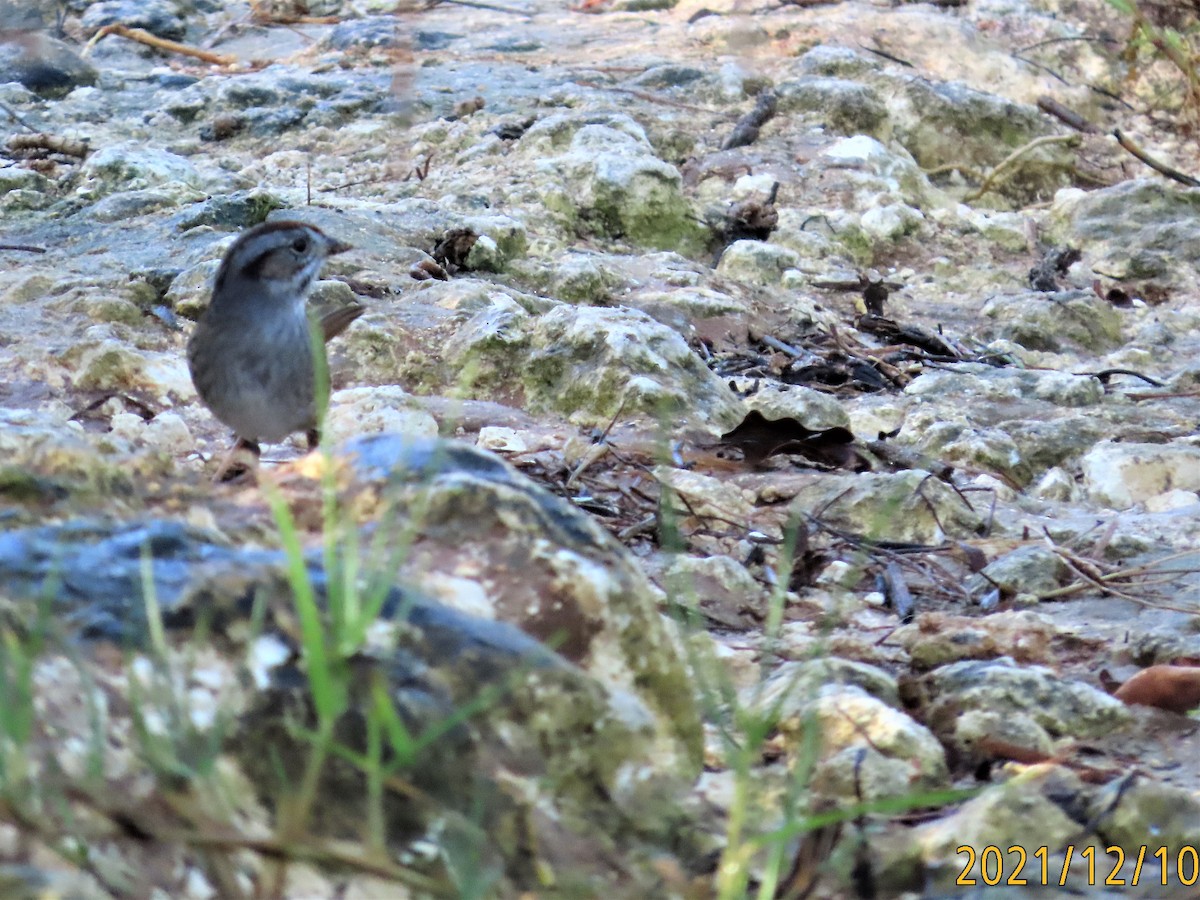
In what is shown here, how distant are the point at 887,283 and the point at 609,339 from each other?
2.58 metres

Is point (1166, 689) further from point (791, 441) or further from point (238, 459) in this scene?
point (238, 459)

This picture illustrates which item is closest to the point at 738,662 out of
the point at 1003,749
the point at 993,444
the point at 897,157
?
the point at 1003,749

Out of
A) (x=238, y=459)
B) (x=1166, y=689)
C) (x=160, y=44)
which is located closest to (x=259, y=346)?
(x=238, y=459)

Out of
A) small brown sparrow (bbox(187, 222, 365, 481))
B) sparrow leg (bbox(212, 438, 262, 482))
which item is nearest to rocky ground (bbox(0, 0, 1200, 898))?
sparrow leg (bbox(212, 438, 262, 482))

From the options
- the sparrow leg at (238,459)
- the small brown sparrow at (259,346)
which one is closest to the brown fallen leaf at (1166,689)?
the sparrow leg at (238,459)

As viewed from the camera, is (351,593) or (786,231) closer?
(351,593)

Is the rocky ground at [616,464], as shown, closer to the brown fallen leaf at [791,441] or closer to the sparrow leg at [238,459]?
the brown fallen leaf at [791,441]

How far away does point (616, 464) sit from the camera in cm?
456

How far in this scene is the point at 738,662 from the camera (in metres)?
3.10

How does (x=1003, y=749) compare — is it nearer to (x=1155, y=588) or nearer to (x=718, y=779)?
(x=718, y=779)

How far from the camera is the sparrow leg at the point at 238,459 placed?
3.85 m

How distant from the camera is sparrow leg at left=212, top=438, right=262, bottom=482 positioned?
12.6 feet

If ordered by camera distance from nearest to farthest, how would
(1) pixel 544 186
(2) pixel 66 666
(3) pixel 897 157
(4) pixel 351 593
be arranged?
(4) pixel 351 593, (2) pixel 66 666, (1) pixel 544 186, (3) pixel 897 157

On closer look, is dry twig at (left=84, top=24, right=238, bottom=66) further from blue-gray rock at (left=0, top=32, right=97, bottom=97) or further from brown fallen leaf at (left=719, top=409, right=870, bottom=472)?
brown fallen leaf at (left=719, top=409, right=870, bottom=472)
